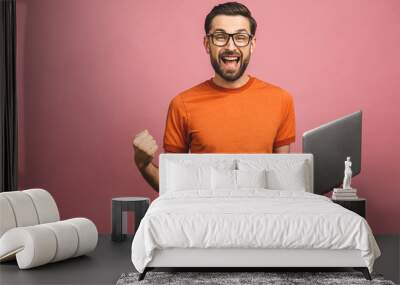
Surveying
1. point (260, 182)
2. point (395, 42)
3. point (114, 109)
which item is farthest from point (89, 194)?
point (395, 42)

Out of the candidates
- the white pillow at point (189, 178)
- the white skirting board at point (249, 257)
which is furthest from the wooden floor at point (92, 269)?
the white pillow at point (189, 178)

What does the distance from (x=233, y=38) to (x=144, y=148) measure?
4.82 ft

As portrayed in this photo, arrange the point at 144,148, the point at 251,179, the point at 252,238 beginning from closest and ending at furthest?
the point at 252,238
the point at 251,179
the point at 144,148

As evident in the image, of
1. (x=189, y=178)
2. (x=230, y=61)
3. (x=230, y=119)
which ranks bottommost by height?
(x=189, y=178)

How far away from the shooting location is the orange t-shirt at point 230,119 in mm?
6934

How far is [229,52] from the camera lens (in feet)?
23.1

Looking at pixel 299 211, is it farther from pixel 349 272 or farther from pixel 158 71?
pixel 158 71

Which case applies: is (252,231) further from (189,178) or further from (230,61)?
(230,61)

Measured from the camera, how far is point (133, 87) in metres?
7.14

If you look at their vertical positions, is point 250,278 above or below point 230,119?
below

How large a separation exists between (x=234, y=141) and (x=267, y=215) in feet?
7.13

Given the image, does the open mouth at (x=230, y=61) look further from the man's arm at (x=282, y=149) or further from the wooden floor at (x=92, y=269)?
the wooden floor at (x=92, y=269)

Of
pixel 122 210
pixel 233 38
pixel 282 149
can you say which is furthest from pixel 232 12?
pixel 122 210

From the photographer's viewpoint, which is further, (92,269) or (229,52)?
(229,52)
